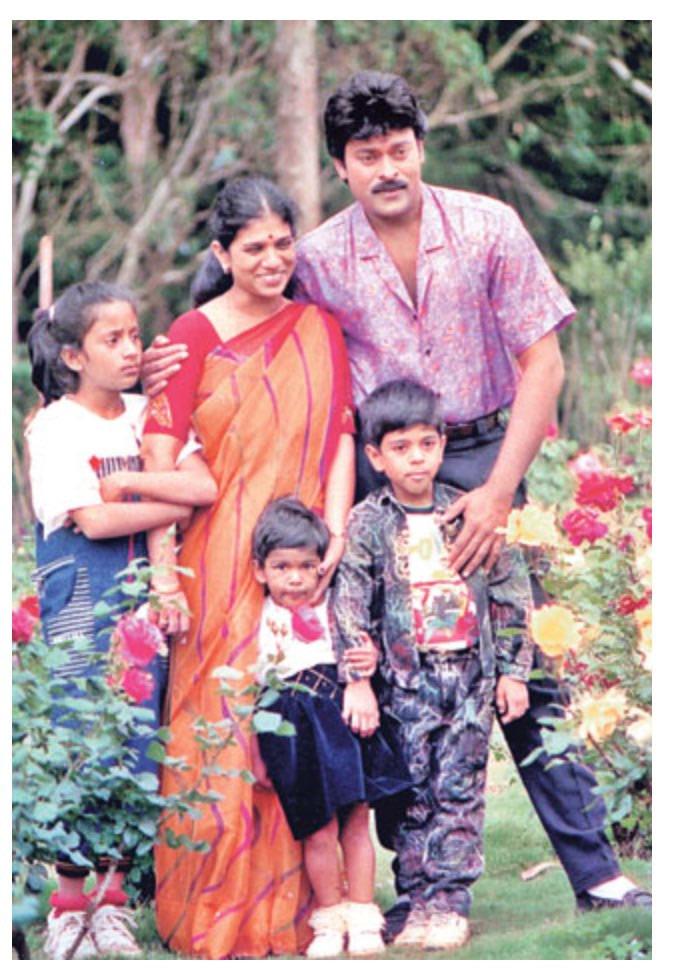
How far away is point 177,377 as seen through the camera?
4.77 m

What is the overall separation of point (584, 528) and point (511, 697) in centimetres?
47

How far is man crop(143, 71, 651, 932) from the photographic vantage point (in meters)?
4.80

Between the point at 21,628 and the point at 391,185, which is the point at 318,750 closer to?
the point at 21,628

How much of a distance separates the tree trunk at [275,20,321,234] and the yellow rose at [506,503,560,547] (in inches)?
215

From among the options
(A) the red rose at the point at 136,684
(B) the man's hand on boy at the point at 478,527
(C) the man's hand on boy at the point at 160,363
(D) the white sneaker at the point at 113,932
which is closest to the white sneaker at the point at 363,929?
(D) the white sneaker at the point at 113,932

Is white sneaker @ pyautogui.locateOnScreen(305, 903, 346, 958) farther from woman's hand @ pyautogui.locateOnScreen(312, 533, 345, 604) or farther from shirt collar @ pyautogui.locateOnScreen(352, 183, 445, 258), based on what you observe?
shirt collar @ pyautogui.locateOnScreen(352, 183, 445, 258)

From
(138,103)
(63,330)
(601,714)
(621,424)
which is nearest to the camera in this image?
(601,714)

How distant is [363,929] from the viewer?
4.67 m

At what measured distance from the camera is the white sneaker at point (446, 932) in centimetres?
469

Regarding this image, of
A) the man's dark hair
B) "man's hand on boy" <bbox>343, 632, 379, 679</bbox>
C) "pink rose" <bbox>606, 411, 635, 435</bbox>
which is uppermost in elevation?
the man's dark hair

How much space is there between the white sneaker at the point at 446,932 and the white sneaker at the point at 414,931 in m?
0.02

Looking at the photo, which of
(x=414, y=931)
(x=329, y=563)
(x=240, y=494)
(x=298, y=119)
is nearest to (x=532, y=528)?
(x=329, y=563)

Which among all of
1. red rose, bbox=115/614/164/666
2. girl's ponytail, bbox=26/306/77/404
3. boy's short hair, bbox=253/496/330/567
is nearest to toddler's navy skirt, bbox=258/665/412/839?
boy's short hair, bbox=253/496/330/567

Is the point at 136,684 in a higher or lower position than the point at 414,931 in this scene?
higher
